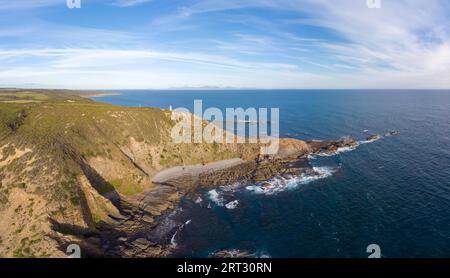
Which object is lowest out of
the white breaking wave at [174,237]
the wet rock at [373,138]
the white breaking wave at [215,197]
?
the white breaking wave at [174,237]

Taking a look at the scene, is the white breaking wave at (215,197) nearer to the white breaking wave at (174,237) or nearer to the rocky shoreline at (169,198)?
the rocky shoreline at (169,198)

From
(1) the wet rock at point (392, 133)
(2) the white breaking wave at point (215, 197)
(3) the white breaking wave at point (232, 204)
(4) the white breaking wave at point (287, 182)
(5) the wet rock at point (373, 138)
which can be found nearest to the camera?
(3) the white breaking wave at point (232, 204)

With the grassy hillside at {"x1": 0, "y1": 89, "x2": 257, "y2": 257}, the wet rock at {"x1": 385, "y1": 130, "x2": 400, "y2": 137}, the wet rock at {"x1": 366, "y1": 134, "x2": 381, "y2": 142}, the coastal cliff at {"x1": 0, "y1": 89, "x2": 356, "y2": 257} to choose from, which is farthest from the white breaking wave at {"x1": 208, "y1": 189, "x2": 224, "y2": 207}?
the wet rock at {"x1": 385, "y1": 130, "x2": 400, "y2": 137}

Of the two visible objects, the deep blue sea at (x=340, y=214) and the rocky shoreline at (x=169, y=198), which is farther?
the rocky shoreline at (x=169, y=198)

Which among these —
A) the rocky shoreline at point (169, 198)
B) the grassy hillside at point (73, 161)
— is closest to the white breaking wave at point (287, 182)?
the rocky shoreline at point (169, 198)

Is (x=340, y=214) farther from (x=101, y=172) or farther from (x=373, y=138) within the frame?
(x=373, y=138)
